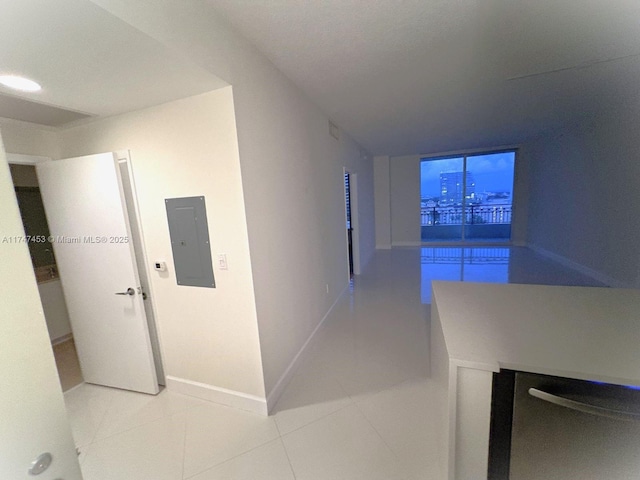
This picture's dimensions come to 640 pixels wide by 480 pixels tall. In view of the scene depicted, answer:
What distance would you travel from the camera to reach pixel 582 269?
182 inches

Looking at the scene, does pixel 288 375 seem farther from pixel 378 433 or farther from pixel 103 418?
pixel 103 418

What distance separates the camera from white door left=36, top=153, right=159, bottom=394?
1997 millimetres

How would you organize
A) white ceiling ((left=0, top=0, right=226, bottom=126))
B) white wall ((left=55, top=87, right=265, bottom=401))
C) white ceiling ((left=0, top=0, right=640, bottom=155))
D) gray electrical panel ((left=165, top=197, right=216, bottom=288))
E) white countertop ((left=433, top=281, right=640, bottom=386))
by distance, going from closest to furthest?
white countertop ((left=433, top=281, right=640, bottom=386))
white ceiling ((left=0, top=0, right=226, bottom=126))
white ceiling ((left=0, top=0, right=640, bottom=155))
white wall ((left=55, top=87, right=265, bottom=401))
gray electrical panel ((left=165, top=197, right=216, bottom=288))

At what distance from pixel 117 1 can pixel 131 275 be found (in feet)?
5.80

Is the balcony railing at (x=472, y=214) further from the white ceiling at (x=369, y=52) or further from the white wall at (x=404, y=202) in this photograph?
the white ceiling at (x=369, y=52)

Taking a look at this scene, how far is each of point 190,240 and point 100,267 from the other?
928 mm

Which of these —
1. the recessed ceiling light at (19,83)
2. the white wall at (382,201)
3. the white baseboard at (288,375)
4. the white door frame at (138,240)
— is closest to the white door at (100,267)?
the white door frame at (138,240)

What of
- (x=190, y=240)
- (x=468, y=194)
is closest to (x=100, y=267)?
(x=190, y=240)

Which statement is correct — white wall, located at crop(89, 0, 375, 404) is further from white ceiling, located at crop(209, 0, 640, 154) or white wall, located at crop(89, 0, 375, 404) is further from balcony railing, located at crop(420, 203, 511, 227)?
balcony railing, located at crop(420, 203, 511, 227)

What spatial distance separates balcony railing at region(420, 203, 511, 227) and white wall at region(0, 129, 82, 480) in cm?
803

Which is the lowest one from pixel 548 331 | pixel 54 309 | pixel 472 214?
pixel 54 309

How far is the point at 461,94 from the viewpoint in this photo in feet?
9.77

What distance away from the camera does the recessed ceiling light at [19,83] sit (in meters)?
1.37

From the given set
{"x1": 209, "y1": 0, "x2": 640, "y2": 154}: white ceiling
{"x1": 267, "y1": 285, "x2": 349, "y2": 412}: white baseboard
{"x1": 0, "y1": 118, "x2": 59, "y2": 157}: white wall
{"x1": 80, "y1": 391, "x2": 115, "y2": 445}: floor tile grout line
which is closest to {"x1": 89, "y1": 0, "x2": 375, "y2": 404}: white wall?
{"x1": 267, "y1": 285, "x2": 349, "y2": 412}: white baseboard
